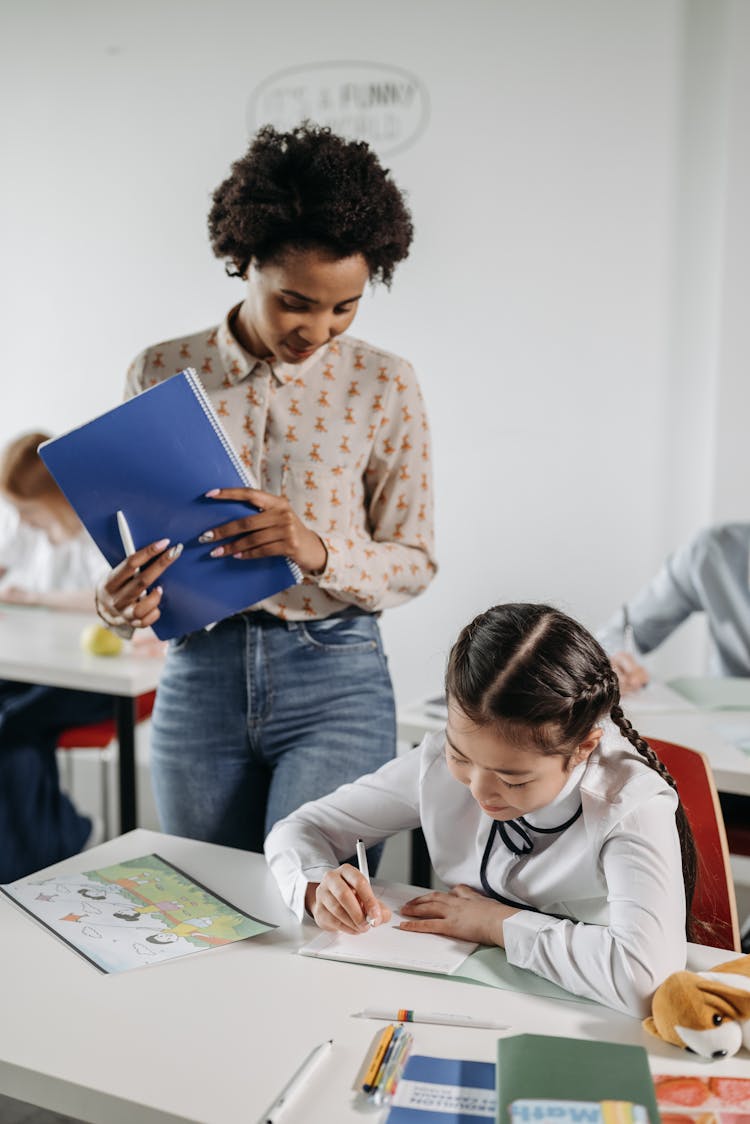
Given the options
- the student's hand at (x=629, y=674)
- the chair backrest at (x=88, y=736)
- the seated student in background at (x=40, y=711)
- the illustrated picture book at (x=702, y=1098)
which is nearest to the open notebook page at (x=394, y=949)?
the illustrated picture book at (x=702, y=1098)

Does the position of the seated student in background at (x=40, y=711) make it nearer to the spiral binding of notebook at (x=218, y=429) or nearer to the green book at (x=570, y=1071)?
the spiral binding of notebook at (x=218, y=429)

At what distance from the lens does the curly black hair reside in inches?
56.7

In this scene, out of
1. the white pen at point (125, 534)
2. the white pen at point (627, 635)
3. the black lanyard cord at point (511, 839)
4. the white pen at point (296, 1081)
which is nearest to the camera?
the white pen at point (296, 1081)

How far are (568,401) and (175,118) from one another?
169 centimetres

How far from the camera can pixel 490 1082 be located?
3.03 ft

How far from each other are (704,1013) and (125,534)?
902 mm

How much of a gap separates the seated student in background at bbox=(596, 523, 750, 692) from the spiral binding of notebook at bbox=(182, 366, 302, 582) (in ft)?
4.02

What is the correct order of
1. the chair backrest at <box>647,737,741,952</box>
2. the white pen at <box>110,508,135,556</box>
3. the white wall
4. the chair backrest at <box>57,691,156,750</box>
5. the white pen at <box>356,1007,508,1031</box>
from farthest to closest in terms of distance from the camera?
the white wall → the chair backrest at <box>57,691,156,750</box> → the white pen at <box>110,508,135,556</box> → the chair backrest at <box>647,737,741,952</box> → the white pen at <box>356,1007,508,1031</box>

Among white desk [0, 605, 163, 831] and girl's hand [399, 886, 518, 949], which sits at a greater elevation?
girl's hand [399, 886, 518, 949]

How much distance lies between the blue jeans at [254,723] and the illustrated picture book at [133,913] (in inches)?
7.0

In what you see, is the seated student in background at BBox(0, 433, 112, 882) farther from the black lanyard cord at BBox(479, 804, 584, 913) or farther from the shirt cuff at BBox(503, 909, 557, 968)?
the shirt cuff at BBox(503, 909, 557, 968)

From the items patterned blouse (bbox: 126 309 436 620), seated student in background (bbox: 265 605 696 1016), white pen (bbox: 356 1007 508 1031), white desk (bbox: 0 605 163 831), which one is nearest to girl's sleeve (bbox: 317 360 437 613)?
patterned blouse (bbox: 126 309 436 620)

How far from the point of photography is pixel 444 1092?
35.8 inches

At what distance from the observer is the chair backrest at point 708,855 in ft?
4.48
